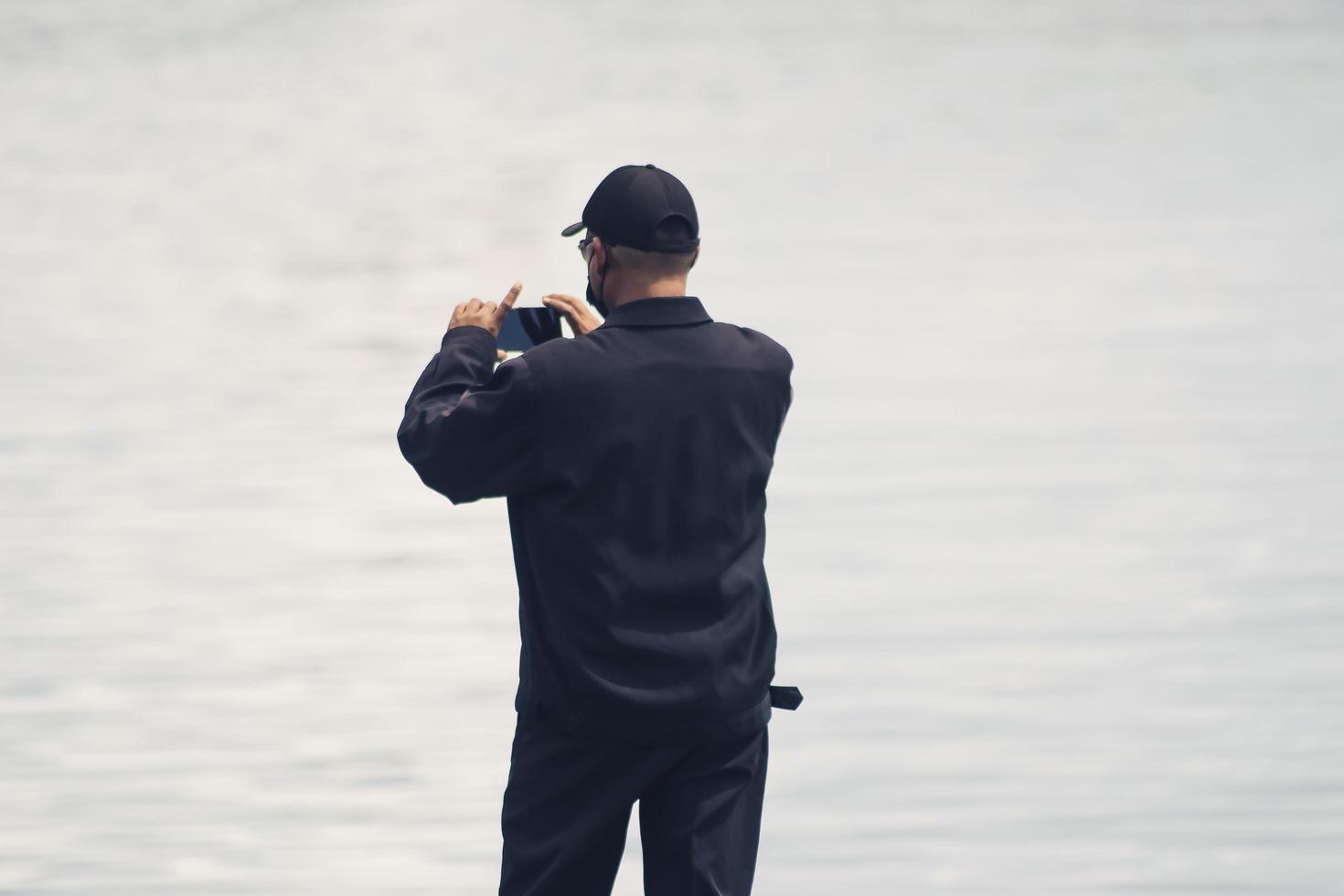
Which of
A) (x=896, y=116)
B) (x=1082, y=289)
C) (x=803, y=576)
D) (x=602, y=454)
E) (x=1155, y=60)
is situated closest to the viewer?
(x=602, y=454)

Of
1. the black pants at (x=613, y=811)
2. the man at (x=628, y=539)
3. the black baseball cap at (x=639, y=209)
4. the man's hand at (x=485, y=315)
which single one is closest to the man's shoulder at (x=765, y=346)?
the man at (x=628, y=539)

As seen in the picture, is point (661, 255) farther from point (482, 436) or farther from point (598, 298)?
point (482, 436)

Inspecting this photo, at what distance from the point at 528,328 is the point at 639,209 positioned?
0.20 meters

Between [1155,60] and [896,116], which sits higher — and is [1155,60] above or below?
above

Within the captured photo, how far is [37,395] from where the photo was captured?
16.1ft

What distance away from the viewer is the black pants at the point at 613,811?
5.80ft

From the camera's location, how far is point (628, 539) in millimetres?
1735

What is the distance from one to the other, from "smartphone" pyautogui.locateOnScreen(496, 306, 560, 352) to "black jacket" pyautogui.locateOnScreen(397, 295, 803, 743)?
84 mm

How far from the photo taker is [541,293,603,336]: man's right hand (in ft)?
6.07

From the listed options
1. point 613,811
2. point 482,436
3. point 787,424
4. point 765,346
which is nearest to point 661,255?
point 765,346

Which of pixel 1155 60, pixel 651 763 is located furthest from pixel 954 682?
pixel 1155 60

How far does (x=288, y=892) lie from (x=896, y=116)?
5105mm

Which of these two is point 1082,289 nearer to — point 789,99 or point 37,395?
point 789,99

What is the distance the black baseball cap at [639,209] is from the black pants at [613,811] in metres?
0.49
